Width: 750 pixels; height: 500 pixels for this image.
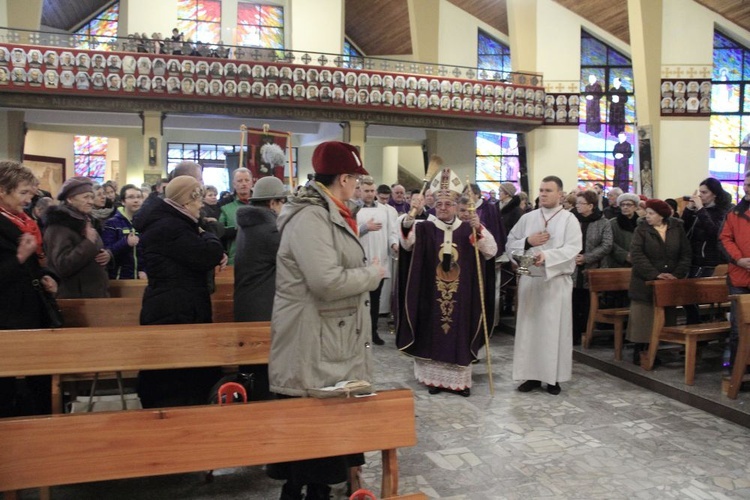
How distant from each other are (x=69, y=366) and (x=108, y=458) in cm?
128

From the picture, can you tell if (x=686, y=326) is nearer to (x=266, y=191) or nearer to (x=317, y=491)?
(x=266, y=191)

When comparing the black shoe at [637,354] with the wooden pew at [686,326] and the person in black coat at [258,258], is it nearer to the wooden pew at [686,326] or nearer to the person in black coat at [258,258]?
the wooden pew at [686,326]

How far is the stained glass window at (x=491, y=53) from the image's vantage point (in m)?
22.1

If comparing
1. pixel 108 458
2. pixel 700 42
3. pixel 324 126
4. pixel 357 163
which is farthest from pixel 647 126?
pixel 108 458

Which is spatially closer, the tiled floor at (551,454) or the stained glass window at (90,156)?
the tiled floor at (551,454)

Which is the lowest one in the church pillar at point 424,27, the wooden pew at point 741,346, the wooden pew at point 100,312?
the wooden pew at point 741,346

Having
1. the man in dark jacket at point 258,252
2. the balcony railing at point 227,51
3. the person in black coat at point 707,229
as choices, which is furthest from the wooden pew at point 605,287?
the balcony railing at point 227,51

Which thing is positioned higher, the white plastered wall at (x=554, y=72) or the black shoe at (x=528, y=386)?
the white plastered wall at (x=554, y=72)

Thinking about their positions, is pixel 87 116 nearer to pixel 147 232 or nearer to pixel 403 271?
pixel 403 271

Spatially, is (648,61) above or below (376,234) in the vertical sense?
above

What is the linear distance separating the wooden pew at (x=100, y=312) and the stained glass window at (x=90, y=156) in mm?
19692

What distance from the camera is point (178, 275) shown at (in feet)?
11.6

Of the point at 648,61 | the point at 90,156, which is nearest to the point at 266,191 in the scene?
the point at 648,61

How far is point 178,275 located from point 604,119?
62.8ft
